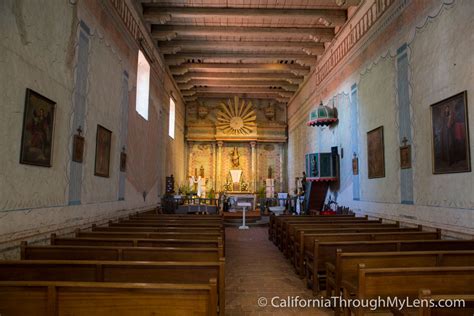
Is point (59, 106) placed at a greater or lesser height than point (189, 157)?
lesser

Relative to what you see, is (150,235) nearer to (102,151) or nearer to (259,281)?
(259,281)

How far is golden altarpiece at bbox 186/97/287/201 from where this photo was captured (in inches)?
694

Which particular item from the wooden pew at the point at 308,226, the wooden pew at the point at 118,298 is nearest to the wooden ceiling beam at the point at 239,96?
the wooden pew at the point at 308,226

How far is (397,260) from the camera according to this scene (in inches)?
127

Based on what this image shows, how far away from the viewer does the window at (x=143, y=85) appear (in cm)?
938

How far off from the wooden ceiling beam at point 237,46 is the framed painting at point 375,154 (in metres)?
4.83

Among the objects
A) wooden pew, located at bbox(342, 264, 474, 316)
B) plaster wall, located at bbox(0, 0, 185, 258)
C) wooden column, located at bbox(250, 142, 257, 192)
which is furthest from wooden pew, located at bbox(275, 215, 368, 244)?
wooden column, located at bbox(250, 142, 257, 192)

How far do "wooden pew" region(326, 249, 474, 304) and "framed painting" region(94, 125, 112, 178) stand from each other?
4.55 m

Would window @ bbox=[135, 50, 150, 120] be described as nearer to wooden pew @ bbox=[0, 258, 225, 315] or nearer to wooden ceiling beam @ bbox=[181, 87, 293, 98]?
wooden ceiling beam @ bbox=[181, 87, 293, 98]

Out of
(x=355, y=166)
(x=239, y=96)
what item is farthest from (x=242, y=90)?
(x=355, y=166)

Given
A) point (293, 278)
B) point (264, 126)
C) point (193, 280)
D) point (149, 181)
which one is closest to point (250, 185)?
point (264, 126)

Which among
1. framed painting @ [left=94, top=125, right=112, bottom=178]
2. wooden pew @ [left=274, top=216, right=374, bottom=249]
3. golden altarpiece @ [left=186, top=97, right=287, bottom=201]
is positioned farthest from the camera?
golden altarpiece @ [left=186, top=97, right=287, bottom=201]

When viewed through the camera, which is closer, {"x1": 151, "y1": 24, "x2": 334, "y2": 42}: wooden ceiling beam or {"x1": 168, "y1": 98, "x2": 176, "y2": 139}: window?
{"x1": 151, "y1": 24, "x2": 334, "y2": 42}: wooden ceiling beam

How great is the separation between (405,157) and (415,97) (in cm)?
114
